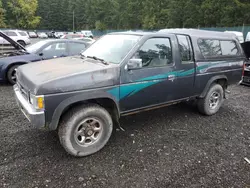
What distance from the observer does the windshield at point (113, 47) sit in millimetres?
3541

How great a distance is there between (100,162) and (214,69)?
10.6 feet

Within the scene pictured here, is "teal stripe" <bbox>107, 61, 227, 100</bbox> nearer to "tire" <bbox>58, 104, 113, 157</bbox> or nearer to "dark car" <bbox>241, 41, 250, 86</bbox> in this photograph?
"tire" <bbox>58, 104, 113, 157</bbox>

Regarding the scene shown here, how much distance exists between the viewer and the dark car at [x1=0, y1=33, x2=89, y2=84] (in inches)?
268

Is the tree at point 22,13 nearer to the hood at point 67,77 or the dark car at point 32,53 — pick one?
the dark car at point 32,53

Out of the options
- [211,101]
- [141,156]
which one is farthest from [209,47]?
[141,156]

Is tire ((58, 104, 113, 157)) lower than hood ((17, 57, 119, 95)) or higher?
lower

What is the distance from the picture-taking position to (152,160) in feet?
10.5

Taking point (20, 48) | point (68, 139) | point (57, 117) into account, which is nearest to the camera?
point (57, 117)

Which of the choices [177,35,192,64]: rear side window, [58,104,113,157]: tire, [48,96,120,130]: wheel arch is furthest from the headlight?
[177,35,192,64]: rear side window

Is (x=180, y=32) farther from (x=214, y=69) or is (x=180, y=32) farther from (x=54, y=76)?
(x=54, y=76)

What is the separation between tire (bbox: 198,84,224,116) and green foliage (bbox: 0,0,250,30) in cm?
3346

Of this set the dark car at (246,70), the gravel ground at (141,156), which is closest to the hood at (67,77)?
the gravel ground at (141,156)

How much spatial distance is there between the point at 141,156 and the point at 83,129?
1.01 metres

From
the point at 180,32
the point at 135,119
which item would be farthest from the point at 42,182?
the point at 180,32
